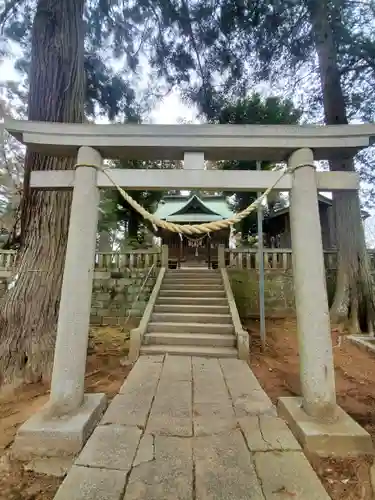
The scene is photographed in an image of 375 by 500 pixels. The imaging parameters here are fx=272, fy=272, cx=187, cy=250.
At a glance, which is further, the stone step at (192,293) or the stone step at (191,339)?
the stone step at (192,293)

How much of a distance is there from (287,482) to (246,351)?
8.92 feet

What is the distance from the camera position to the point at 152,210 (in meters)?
14.7

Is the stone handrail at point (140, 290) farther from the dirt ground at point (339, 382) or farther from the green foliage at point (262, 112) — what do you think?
the green foliage at point (262, 112)

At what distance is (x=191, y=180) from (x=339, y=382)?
10.2 ft

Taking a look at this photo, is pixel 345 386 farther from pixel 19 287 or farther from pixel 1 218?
pixel 1 218

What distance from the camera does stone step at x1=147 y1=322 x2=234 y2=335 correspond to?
4.96 m

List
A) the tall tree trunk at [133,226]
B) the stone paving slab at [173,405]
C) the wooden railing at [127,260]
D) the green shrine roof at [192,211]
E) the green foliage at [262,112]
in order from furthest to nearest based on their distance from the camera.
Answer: the tall tree trunk at [133,226] < the green shrine roof at [192,211] < the wooden railing at [127,260] < the green foliage at [262,112] < the stone paving slab at [173,405]

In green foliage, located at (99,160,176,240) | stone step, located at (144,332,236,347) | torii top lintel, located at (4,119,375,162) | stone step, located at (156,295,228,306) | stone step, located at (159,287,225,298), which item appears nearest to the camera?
torii top lintel, located at (4,119,375,162)

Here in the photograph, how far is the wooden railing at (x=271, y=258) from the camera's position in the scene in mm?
7645

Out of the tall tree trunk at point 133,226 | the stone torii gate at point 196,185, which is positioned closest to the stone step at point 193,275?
the stone torii gate at point 196,185

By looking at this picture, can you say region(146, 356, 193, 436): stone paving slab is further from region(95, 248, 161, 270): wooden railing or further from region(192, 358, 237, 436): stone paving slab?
region(95, 248, 161, 270): wooden railing

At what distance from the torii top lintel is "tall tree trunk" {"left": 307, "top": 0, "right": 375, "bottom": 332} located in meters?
4.18

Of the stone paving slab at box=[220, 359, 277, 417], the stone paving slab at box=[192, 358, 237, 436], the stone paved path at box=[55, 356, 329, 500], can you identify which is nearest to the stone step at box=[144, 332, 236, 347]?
the stone paving slab at box=[220, 359, 277, 417]

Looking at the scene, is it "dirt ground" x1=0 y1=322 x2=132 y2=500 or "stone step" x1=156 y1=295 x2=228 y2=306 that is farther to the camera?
"stone step" x1=156 y1=295 x2=228 y2=306
